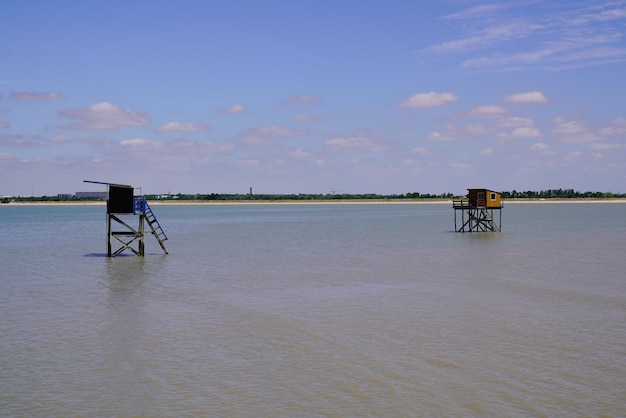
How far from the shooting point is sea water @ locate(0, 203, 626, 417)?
11898 millimetres

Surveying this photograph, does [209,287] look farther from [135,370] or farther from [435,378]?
[435,378]

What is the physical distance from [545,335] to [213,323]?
31.1 ft

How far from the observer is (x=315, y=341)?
16.6m

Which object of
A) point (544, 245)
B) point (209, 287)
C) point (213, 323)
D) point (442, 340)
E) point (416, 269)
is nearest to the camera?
point (442, 340)

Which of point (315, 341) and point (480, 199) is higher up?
point (480, 199)

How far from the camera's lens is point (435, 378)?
1316 cm

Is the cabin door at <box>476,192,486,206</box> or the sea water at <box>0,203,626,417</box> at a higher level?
the cabin door at <box>476,192,486,206</box>

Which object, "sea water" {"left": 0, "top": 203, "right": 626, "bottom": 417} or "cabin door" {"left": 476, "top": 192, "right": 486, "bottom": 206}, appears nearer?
"sea water" {"left": 0, "top": 203, "right": 626, "bottom": 417}

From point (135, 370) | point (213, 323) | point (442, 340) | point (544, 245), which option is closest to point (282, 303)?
point (213, 323)

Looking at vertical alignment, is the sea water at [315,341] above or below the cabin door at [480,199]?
below

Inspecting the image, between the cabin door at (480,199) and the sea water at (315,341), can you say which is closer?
the sea water at (315,341)

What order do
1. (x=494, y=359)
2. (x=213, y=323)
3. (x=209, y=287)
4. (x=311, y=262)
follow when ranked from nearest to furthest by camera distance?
(x=494, y=359) < (x=213, y=323) < (x=209, y=287) < (x=311, y=262)

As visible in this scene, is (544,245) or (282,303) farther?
(544,245)

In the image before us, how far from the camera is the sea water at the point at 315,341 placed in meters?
11.9
